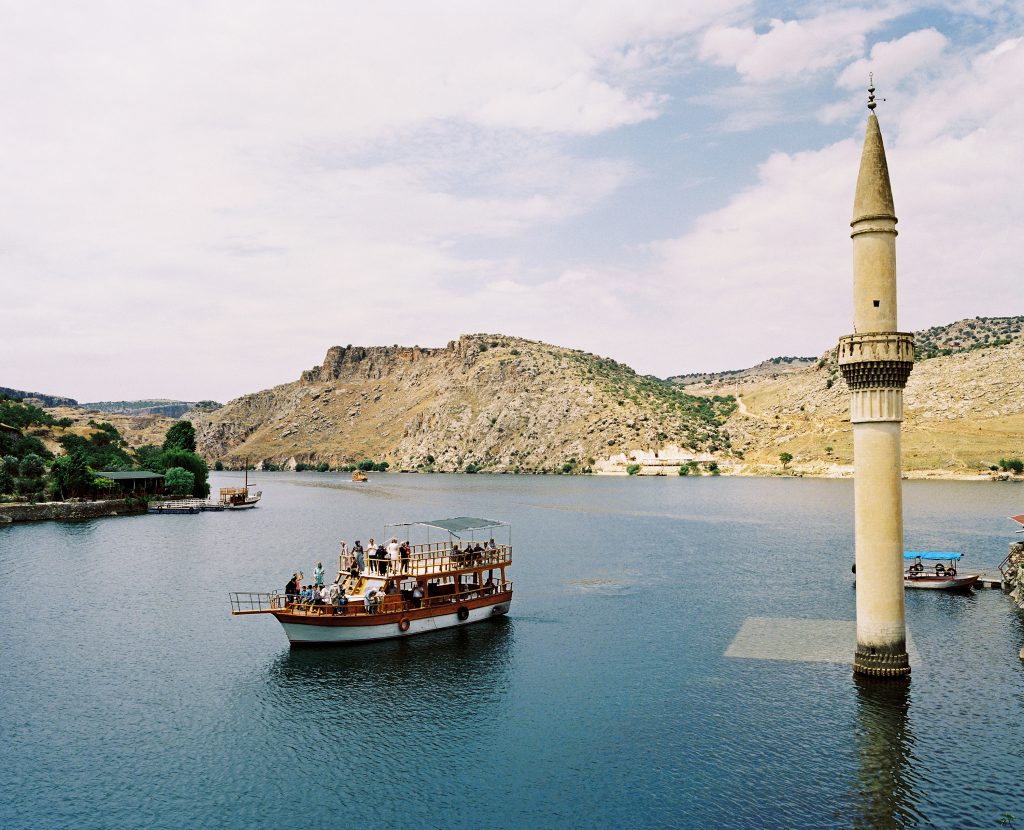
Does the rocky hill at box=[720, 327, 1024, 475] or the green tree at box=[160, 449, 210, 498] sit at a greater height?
the rocky hill at box=[720, 327, 1024, 475]

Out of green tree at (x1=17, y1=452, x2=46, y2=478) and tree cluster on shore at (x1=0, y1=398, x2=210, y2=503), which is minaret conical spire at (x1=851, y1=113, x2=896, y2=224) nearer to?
tree cluster on shore at (x1=0, y1=398, x2=210, y2=503)

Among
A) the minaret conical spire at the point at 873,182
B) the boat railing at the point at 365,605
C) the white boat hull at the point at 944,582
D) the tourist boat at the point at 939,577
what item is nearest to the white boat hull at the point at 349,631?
the boat railing at the point at 365,605

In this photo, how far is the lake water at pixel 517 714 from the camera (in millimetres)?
23156

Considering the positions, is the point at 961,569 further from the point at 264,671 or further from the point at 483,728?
the point at 264,671

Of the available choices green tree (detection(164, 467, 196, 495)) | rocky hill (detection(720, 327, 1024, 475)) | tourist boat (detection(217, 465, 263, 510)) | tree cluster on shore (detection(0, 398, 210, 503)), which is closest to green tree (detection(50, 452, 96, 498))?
tree cluster on shore (detection(0, 398, 210, 503))

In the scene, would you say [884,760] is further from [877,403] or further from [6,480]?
[6,480]

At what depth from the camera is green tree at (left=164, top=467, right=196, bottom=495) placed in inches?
4936

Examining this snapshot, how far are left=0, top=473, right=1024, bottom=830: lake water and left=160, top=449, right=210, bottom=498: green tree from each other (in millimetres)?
73282

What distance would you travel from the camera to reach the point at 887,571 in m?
27.8

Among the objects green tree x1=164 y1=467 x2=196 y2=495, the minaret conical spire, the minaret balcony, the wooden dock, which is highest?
the minaret conical spire

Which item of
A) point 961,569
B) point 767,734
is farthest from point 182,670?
point 961,569

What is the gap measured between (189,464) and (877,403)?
415ft

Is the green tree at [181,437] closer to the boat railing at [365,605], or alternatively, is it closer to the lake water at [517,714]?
the lake water at [517,714]

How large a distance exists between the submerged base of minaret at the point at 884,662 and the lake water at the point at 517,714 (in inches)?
33.3
